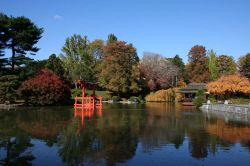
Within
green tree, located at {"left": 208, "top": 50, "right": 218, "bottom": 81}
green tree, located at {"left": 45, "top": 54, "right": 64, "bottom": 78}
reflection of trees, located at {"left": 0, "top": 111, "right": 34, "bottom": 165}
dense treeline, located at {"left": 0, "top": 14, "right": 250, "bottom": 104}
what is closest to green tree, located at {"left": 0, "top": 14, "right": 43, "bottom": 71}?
dense treeline, located at {"left": 0, "top": 14, "right": 250, "bottom": 104}

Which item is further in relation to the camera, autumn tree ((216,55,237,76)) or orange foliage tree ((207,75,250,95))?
autumn tree ((216,55,237,76))

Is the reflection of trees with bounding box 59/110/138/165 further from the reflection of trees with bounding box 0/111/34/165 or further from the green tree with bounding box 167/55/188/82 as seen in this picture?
the green tree with bounding box 167/55/188/82

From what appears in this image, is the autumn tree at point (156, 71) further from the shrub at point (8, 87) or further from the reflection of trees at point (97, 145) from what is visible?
the reflection of trees at point (97, 145)

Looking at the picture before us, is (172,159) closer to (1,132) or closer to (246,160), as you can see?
(246,160)

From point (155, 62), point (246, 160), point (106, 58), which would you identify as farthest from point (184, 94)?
point (246, 160)

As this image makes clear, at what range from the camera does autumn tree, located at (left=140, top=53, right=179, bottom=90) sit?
6341 centimetres

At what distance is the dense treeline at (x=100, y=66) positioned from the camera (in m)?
38.5

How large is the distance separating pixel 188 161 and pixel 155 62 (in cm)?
5569

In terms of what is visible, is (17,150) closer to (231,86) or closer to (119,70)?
(231,86)

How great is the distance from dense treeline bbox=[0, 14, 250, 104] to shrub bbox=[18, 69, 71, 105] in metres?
0.12

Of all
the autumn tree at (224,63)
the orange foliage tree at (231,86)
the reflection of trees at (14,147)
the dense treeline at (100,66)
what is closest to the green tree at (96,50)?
the dense treeline at (100,66)

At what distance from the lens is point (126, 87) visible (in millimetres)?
57125

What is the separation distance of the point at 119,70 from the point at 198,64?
2322 centimetres

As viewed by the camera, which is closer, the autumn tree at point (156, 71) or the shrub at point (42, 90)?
the shrub at point (42, 90)
